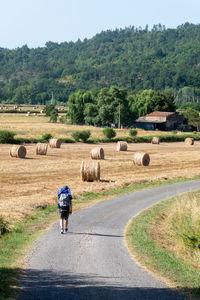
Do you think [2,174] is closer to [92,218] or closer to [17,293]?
[92,218]

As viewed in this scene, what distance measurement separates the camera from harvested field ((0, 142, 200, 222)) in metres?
26.0

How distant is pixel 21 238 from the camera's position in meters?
17.6

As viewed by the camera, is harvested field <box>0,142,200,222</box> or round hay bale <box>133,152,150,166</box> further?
round hay bale <box>133,152,150,166</box>

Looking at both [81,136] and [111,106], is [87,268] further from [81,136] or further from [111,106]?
[111,106]

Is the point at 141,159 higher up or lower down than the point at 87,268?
higher up

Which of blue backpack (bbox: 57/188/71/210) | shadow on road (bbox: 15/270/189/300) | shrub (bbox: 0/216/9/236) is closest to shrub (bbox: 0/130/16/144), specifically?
shrub (bbox: 0/216/9/236)

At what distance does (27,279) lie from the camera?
12820 mm

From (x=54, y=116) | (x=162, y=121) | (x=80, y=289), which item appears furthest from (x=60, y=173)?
(x=54, y=116)

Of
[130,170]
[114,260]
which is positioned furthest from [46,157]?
[114,260]

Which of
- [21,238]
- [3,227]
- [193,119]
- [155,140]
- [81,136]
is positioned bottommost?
[21,238]

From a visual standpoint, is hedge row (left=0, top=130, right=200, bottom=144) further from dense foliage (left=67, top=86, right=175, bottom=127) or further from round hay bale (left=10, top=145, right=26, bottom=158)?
dense foliage (left=67, top=86, right=175, bottom=127)

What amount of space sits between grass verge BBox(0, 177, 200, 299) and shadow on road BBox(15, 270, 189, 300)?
0.41m

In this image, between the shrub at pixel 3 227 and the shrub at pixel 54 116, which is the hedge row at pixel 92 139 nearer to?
the shrub at pixel 3 227

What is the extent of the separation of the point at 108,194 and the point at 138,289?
17.4 metres
